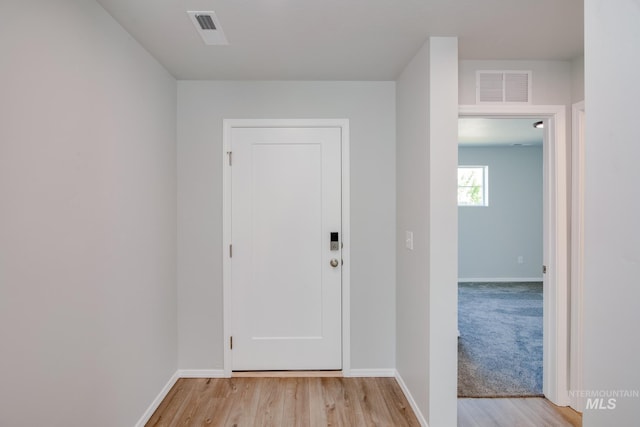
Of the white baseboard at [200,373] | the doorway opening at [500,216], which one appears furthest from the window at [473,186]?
the white baseboard at [200,373]

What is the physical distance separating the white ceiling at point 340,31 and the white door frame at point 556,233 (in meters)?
0.38

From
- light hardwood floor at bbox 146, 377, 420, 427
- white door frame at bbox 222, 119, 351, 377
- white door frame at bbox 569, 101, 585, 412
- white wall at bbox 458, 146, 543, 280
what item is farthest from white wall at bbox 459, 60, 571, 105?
white wall at bbox 458, 146, 543, 280

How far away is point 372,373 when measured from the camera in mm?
2973

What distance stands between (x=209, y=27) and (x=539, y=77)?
2304mm

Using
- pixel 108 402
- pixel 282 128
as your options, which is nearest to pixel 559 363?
pixel 282 128

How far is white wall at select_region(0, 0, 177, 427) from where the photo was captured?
1298 mm

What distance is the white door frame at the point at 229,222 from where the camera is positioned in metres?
2.94

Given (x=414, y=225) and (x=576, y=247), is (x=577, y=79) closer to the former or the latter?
(x=576, y=247)

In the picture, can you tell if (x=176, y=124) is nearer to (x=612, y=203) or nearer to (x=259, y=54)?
(x=259, y=54)

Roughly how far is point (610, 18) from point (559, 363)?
8.21 ft

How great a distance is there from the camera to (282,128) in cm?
297

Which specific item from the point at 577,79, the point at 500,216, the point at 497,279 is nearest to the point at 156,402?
the point at 577,79

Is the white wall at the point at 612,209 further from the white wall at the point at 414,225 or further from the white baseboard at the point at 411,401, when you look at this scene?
the white baseboard at the point at 411,401

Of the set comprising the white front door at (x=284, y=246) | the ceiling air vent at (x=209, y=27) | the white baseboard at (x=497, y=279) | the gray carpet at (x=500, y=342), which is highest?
the ceiling air vent at (x=209, y=27)
